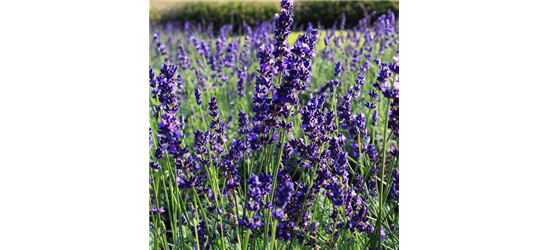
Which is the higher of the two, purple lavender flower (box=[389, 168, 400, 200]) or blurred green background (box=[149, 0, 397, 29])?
blurred green background (box=[149, 0, 397, 29])

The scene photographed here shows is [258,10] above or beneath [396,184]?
above

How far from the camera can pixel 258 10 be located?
10.7m

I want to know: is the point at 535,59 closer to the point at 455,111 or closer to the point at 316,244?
the point at 455,111

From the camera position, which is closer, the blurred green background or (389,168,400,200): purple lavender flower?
(389,168,400,200): purple lavender flower

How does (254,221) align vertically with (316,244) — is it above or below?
above

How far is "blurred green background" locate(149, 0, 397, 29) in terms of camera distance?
30.1 feet

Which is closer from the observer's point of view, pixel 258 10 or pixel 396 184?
pixel 396 184

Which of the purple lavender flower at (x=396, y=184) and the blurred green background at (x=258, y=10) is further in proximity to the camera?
the blurred green background at (x=258, y=10)

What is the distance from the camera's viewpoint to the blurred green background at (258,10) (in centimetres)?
918
